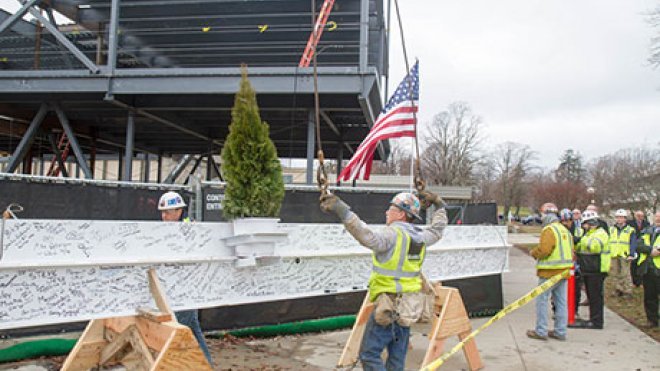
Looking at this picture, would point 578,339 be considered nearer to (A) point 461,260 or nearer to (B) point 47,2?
(A) point 461,260

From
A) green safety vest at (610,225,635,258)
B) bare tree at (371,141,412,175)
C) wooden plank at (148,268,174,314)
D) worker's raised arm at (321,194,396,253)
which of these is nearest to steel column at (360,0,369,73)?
green safety vest at (610,225,635,258)

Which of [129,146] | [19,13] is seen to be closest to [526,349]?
[129,146]

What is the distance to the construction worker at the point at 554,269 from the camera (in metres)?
7.71

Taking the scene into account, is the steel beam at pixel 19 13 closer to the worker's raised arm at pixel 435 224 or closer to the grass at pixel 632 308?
the worker's raised arm at pixel 435 224

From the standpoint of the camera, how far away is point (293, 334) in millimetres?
7539

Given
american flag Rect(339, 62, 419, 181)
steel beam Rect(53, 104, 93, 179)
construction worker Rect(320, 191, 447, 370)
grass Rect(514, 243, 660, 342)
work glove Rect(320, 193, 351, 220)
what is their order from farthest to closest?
steel beam Rect(53, 104, 93, 179), grass Rect(514, 243, 660, 342), american flag Rect(339, 62, 419, 181), construction worker Rect(320, 191, 447, 370), work glove Rect(320, 193, 351, 220)

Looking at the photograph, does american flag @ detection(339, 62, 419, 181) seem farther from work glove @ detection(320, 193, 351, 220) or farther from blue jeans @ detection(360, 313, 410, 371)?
work glove @ detection(320, 193, 351, 220)

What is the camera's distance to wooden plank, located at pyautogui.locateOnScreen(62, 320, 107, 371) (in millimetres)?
4418

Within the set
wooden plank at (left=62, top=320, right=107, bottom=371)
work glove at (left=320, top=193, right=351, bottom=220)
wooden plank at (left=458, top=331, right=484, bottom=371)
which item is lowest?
wooden plank at (left=458, top=331, right=484, bottom=371)

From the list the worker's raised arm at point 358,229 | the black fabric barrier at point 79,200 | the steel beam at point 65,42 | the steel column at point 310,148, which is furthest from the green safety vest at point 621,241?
the steel beam at point 65,42

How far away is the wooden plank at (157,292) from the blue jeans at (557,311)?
5.67 metres

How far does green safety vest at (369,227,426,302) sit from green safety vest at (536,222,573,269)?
4.17 m

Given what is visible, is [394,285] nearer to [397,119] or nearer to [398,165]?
[397,119]

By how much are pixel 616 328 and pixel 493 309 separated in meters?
1.93
